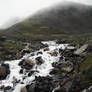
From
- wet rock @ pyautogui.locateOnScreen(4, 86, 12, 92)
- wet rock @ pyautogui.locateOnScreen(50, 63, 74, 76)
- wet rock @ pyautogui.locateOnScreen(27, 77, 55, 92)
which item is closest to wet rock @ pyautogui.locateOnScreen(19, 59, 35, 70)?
wet rock @ pyautogui.locateOnScreen(50, 63, 74, 76)

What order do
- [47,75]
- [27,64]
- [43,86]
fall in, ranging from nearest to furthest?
[43,86]
[47,75]
[27,64]

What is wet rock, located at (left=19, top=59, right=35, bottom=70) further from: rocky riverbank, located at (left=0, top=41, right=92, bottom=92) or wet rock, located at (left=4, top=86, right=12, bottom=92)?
wet rock, located at (left=4, top=86, right=12, bottom=92)

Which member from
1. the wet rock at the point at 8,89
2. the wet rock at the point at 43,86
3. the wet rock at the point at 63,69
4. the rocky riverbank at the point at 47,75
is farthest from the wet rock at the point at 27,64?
the wet rock at the point at 43,86

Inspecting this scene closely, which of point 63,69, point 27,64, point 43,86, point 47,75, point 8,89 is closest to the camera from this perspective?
point 43,86

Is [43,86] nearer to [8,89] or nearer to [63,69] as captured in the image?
[8,89]

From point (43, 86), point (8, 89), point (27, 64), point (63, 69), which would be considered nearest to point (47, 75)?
point (63, 69)

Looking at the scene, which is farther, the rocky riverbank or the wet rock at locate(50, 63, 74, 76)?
the wet rock at locate(50, 63, 74, 76)

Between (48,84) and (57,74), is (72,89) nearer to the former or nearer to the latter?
(48,84)

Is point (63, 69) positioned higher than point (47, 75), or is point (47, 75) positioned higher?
point (63, 69)

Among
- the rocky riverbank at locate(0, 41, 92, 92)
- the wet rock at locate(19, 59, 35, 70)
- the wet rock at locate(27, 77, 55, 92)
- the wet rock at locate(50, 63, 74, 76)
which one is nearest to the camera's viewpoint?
the rocky riverbank at locate(0, 41, 92, 92)

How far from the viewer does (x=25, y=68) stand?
4219 cm

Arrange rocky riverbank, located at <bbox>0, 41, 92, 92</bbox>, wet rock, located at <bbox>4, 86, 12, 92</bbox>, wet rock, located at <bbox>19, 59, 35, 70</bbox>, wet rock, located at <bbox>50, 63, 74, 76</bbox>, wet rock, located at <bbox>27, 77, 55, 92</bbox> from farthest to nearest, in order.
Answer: wet rock, located at <bbox>19, 59, 35, 70</bbox> → wet rock, located at <bbox>50, 63, 74, 76</bbox> → wet rock, located at <bbox>4, 86, 12, 92</bbox> → wet rock, located at <bbox>27, 77, 55, 92</bbox> → rocky riverbank, located at <bbox>0, 41, 92, 92</bbox>

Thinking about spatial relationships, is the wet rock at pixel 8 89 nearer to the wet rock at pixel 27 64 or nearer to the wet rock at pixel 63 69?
the wet rock at pixel 27 64

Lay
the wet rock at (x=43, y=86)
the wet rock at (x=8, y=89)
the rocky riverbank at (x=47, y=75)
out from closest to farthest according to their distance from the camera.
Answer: the rocky riverbank at (x=47, y=75), the wet rock at (x=43, y=86), the wet rock at (x=8, y=89)
